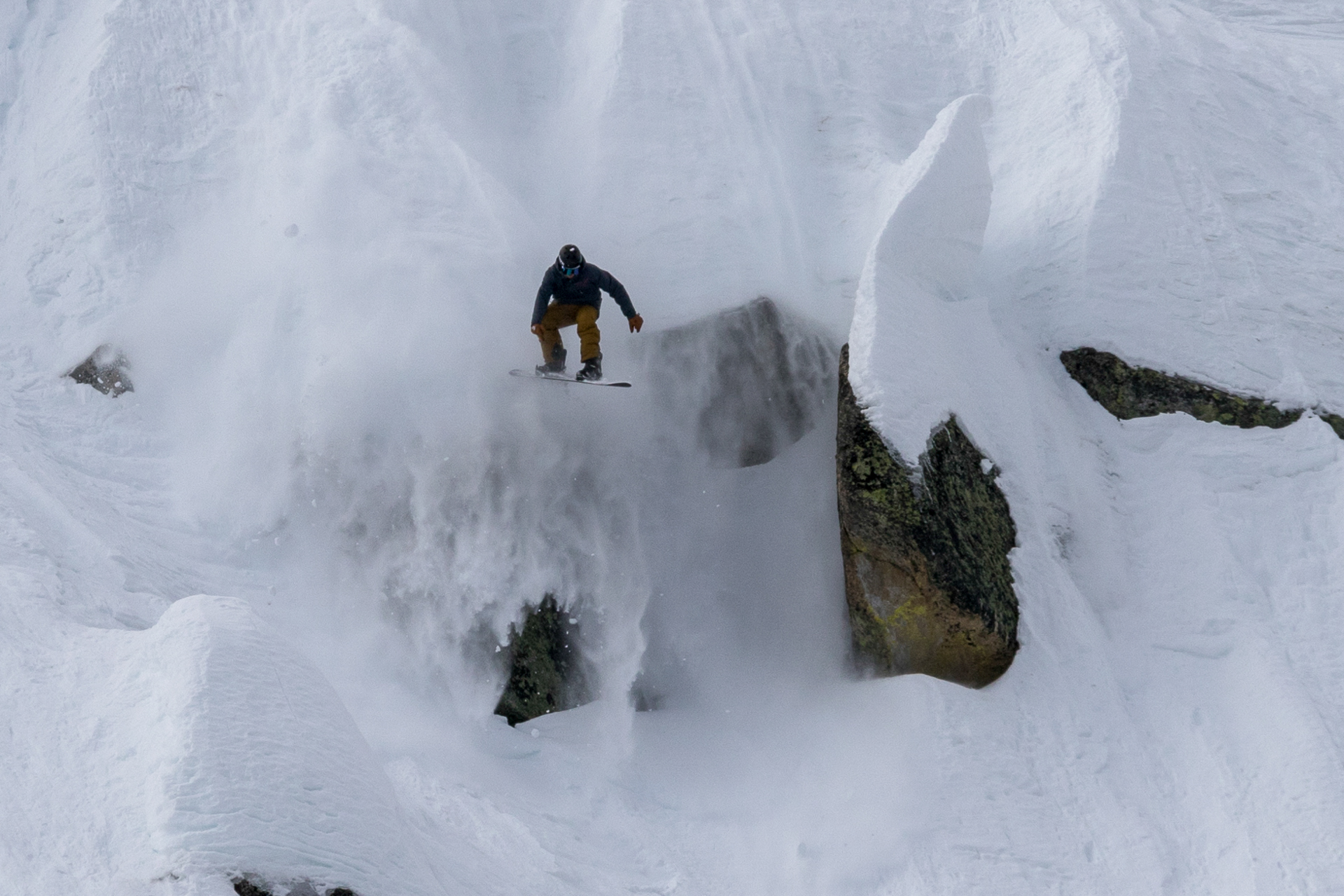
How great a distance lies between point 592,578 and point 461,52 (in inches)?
295

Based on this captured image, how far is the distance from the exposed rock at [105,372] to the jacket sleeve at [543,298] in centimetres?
437

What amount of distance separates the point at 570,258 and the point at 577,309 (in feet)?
2.05

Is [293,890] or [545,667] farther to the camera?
[545,667]

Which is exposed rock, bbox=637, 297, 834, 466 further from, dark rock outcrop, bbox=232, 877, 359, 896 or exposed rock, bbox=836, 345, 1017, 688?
dark rock outcrop, bbox=232, 877, 359, 896

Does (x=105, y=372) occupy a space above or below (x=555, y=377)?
above

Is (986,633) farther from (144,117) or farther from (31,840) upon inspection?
(144,117)

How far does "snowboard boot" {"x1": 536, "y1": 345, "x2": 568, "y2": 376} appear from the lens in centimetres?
894

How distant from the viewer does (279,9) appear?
1173cm

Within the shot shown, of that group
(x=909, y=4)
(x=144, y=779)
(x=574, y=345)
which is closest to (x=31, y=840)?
(x=144, y=779)

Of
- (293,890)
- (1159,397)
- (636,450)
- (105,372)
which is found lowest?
(1159,397)

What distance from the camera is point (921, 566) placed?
7824 mm

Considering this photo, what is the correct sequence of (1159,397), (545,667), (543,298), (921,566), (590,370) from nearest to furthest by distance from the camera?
1. (921,566)
2. (545,667)
3. (543,298)
4. (590,370)
5. (1159,397)

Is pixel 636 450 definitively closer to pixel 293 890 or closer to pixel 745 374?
pixel 745 374

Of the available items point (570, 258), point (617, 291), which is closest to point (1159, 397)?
point (617, 291)
